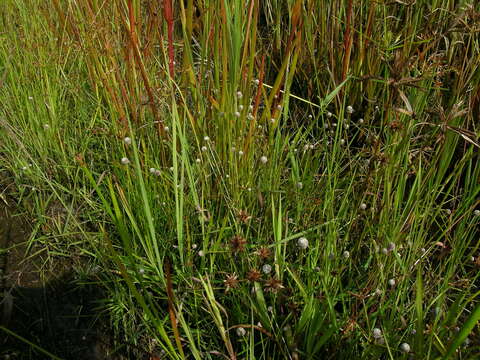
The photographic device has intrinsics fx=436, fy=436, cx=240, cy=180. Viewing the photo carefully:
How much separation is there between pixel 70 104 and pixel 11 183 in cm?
49

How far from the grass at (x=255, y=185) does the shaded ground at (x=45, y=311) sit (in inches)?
2.7

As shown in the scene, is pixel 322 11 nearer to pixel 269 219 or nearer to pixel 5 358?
pixel 269 219

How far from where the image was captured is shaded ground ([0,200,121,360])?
1288 millimetres

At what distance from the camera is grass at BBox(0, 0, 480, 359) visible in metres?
1.03

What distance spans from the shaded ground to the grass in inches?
2.7

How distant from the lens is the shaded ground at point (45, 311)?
1.29m

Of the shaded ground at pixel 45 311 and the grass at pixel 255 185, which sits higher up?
the grass at pixel 255 185

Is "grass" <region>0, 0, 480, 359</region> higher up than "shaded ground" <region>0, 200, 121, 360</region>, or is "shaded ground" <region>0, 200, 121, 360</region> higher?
"grass" <region>0, 0, 480, 359</region>

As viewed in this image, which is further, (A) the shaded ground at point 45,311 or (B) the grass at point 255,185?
(A) the shaded ground at point 45,311

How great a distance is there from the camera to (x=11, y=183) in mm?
1750

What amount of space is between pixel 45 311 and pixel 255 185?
2.56 ft

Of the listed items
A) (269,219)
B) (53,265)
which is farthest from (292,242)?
(53,265)

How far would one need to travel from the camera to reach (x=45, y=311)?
138 cm

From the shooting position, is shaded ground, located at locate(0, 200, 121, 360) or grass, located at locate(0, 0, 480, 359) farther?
shaded ground, located at locate(0, 200, 121, 360)
